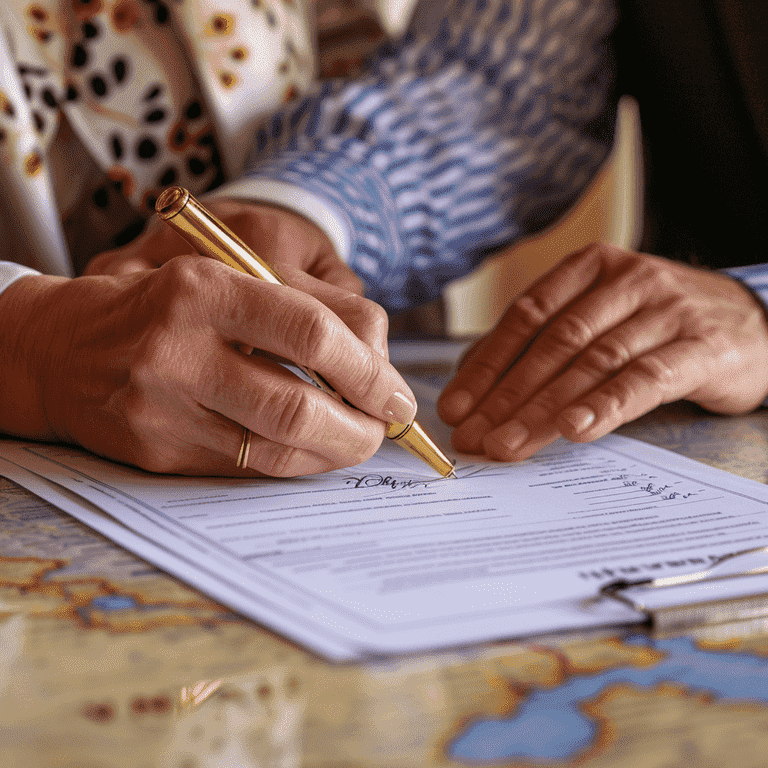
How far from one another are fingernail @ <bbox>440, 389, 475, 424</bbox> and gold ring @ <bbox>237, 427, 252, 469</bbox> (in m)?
0.19

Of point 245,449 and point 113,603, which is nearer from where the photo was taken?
point 113,603

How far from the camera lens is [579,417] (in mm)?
520

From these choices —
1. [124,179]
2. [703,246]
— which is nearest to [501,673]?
[124,179]

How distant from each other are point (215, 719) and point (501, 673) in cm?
9

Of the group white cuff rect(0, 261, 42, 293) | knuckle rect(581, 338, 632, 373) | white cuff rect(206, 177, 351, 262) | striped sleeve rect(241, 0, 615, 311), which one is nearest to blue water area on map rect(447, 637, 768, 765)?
knuckle rect(581, 338, 632, 373)

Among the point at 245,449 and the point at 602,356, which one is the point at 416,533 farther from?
the point at 602,356

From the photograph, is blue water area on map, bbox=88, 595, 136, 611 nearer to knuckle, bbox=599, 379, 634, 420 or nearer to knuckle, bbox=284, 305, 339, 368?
knuckle, bbox=284, 305, 339, 368

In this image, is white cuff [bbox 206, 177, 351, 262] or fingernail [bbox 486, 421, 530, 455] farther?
white cuff [bbox 206, 177, 351, 262]

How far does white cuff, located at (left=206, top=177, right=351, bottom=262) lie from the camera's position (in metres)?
0.74

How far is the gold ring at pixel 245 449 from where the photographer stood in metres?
0.43

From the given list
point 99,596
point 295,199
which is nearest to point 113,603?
point 99,596

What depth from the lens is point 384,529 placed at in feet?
1.23

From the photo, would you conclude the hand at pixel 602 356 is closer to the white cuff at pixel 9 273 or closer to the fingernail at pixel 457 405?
the fingernail at pixel 457 405

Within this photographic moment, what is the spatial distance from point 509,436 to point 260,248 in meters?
0.25
